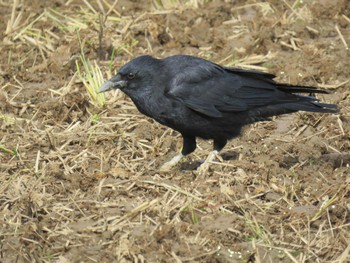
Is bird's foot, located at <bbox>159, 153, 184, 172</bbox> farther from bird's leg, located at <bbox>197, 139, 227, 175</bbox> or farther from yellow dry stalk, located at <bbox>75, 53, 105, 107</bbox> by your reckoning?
yellow dry stalk, located at <bbox>75, 53, 105, 107</bbox>

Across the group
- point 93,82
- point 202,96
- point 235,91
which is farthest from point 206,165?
point 93,82

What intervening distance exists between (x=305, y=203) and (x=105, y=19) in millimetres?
4186

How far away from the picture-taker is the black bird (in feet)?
25.3

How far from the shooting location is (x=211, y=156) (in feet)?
26.2

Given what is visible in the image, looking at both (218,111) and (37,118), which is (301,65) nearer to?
(218,111)

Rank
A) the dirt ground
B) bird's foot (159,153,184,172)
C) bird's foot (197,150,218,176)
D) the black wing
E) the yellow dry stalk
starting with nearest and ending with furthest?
1. the dirt ground
2. bird's foot (197,150,218,176)
3. the black wing
4. bird's foot (159,153,184,172)
5. the yellow dry stalk

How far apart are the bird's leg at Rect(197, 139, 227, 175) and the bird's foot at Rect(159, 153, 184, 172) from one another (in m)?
0.29

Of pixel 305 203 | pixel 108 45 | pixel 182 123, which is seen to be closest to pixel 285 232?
pixel 305 203

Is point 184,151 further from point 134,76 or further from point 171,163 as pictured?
point 134,76

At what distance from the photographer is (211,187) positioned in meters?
7.46

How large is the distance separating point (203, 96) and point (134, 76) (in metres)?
0.68

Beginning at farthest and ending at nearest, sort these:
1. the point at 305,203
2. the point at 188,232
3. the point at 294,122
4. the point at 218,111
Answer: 1. the point at 294,122
2. the point at 218,111
3. the point at 305,203
4. the point at 188,232

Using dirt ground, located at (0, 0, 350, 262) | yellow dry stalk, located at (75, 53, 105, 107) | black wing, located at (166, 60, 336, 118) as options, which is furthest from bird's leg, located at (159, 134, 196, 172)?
yellow dry stalk, located at (75, 53, 105, 107)

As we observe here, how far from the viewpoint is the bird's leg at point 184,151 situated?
26.3 ft
